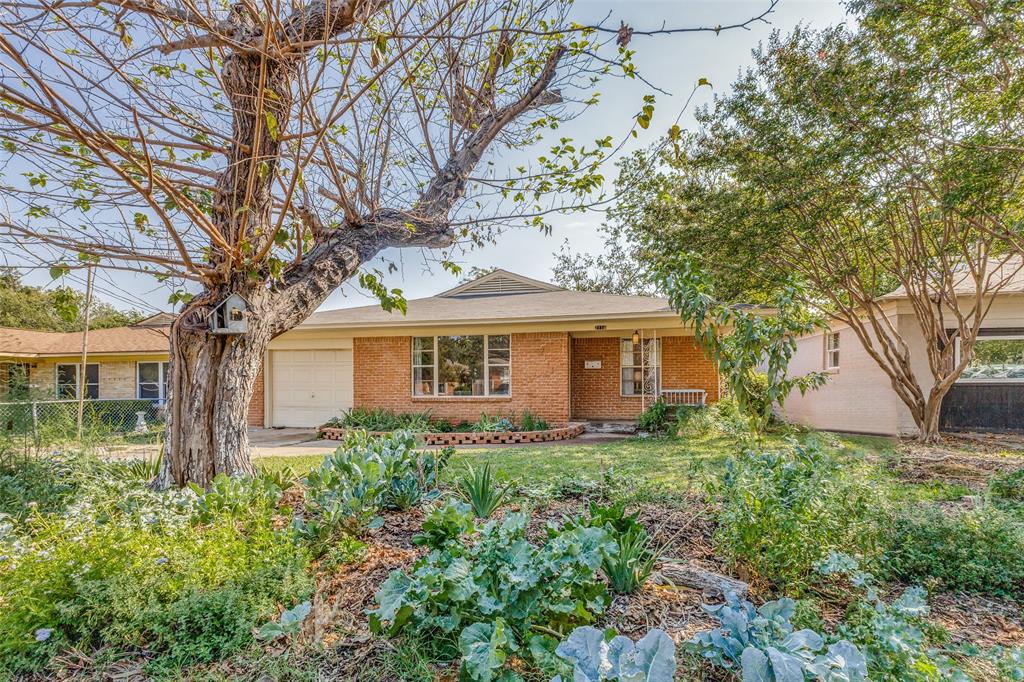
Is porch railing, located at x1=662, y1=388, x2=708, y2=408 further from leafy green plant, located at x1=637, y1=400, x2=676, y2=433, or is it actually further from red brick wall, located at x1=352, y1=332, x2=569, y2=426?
red brick wall, located at x1=352, y1=332, x2=569, y2=426

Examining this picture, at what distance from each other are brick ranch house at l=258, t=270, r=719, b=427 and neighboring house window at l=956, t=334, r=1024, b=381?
530 centimetres

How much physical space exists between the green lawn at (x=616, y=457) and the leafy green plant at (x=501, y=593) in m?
3.12

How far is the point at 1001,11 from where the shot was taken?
19.9ft

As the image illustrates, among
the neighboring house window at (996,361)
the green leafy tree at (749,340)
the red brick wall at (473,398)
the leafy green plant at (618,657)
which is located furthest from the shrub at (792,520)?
the neighboring house window at (996,361)

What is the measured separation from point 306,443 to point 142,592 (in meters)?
8.94

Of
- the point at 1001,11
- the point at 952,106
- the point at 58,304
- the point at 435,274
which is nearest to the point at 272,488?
the point at 58,304

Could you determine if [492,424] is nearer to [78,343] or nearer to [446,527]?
[446,527]

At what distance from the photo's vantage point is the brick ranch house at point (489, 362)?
12.1 m

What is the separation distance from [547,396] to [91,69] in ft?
32.7

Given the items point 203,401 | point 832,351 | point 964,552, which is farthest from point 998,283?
point 203,401

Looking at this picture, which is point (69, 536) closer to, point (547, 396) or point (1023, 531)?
point (1023, 531)

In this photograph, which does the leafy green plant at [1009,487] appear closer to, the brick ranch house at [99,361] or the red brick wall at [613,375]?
the red brick wall at [613,375]

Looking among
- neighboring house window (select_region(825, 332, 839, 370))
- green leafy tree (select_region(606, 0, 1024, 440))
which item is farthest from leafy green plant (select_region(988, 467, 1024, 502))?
neighboring house window (select_region(825, 332, 839, 370))

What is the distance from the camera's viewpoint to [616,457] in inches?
327
